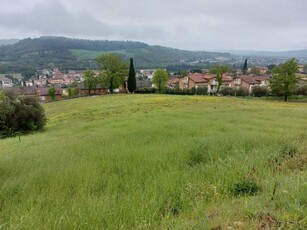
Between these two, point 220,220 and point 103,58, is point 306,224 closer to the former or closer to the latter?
point 220,220

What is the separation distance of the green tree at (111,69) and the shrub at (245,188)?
2425 inches

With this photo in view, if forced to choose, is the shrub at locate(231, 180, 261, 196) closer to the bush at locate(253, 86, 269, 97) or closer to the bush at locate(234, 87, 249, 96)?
the bush at locate(253, 86, 269, 97)

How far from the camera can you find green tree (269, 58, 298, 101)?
51425 millimetres

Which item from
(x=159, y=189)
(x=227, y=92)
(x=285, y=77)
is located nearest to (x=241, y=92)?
(x=227, y=92)

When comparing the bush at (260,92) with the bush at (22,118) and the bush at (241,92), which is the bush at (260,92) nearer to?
the bush at (241,92)

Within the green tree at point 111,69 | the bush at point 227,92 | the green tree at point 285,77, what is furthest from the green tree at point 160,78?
the green tree at point 285,77

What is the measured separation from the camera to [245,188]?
5.26 metres

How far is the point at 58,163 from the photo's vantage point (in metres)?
8.34

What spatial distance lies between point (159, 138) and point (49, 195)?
263 inches

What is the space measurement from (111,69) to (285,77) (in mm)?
39128

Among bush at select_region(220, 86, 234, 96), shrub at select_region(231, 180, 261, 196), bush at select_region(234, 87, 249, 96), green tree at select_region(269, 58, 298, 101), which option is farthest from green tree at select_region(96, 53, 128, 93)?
shrub at select_region(231, 180, 261, 196)

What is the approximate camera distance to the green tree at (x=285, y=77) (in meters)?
51.4

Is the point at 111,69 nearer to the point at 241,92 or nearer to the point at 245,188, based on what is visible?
the point at 241,92

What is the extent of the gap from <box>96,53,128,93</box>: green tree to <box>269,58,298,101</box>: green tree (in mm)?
34914
